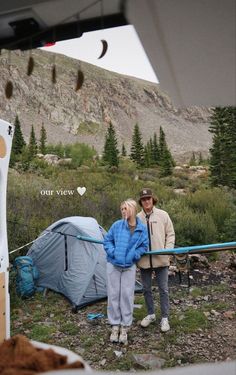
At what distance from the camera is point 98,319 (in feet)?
11.0

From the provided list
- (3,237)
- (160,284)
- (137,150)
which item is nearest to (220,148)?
(137,150)

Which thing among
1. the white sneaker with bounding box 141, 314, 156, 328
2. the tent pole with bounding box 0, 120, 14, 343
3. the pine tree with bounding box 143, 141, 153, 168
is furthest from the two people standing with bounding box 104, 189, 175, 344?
the pine tree with bounding box 143, 141, 153, 168

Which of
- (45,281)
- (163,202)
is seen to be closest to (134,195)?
(163,202)

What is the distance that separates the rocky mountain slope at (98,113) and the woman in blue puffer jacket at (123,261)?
20.0ft

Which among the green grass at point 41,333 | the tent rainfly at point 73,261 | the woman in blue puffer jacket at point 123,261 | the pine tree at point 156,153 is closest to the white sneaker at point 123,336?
the woman in blue puffer jacket at point 123,261

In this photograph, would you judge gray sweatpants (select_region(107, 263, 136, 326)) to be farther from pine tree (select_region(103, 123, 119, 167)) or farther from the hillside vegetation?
pine tree (select_region(103, 123, 119, 167))

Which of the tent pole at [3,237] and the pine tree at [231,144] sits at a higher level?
the pine tree at [231,144]

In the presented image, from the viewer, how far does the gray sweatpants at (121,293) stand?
287 cm

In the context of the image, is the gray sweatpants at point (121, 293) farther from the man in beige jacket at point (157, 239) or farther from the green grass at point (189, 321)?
the green grass at point (189, 321)

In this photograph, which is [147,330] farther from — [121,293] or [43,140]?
[43,140]

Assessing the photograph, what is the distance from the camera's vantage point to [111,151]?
8.88m

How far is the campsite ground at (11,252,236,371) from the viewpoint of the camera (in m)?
2.63

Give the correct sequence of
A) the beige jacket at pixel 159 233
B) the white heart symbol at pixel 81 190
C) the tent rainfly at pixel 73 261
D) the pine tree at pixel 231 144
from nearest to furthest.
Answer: the beige jacket at pixel 159 233 < the tent rainfly at pixel 73 261 < the white heart symbol at pixel 81 190 < the pine tree at pixel 231 144

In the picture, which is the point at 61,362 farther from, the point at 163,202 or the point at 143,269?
the point at 163,202
